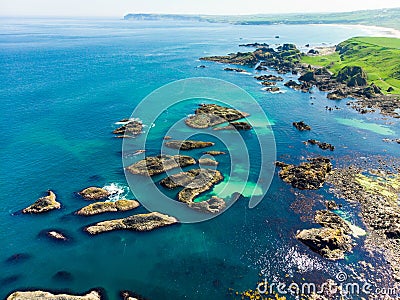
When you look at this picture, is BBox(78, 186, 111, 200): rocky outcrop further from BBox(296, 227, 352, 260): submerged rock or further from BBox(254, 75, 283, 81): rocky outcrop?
BBox(254, 75, 283, 81): rocky outcrop

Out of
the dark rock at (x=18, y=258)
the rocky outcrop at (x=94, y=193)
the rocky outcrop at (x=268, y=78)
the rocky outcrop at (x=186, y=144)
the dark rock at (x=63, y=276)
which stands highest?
the rocky outcrop at (x=268, y=78)

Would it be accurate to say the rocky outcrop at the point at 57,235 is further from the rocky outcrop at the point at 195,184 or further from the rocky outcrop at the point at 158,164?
the rocky outcrop at the point at 195,184

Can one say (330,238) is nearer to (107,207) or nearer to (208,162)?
(208,162)

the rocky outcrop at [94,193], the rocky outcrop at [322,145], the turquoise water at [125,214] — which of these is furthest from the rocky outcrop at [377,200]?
the rocky outcrop at [94,193]

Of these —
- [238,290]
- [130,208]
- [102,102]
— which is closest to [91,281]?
[130,208]

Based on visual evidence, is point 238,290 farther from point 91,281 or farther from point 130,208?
point 130,208

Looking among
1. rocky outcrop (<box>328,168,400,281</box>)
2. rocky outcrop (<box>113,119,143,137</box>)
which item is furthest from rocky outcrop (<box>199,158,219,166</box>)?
rocky outcrop (<box>328,168,400,281</box>)
